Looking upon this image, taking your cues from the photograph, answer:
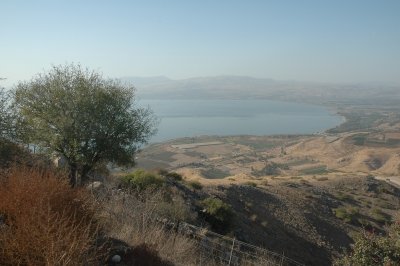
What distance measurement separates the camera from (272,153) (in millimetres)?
110812

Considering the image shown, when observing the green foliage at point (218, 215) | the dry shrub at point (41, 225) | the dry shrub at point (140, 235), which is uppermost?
the dry shrub at point (41, 225)

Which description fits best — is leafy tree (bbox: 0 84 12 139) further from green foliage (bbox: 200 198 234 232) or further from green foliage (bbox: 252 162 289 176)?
green foliage (bbox: 252 162 289 176)

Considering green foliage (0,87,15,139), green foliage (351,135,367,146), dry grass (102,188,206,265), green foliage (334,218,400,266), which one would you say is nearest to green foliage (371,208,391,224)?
green foliage (334,218,400,266)

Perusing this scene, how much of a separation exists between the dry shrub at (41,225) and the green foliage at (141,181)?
13.2 meters

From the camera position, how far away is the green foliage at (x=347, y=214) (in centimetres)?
2875

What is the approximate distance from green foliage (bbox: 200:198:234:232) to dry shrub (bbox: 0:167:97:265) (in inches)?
532

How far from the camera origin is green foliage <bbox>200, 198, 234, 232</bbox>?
65.5 feet

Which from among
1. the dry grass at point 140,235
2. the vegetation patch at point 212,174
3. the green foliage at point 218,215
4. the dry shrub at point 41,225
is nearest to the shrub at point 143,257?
the dry grass at point 140,235

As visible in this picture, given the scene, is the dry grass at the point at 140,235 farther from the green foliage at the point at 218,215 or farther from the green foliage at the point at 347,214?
the green foliage at the point at 347,214

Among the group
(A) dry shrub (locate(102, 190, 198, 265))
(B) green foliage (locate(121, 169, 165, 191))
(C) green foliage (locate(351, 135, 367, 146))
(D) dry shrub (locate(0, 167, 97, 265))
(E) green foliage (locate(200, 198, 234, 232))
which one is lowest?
(C) green foliage (locate(351, 135, 367, 146))

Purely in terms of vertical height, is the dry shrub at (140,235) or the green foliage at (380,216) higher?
the dry shrub at (140,235)

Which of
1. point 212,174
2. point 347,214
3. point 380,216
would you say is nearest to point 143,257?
point 347,214

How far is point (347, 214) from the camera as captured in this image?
29484 mm

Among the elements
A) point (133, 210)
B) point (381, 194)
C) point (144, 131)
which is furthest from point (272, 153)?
point (133, 210)
